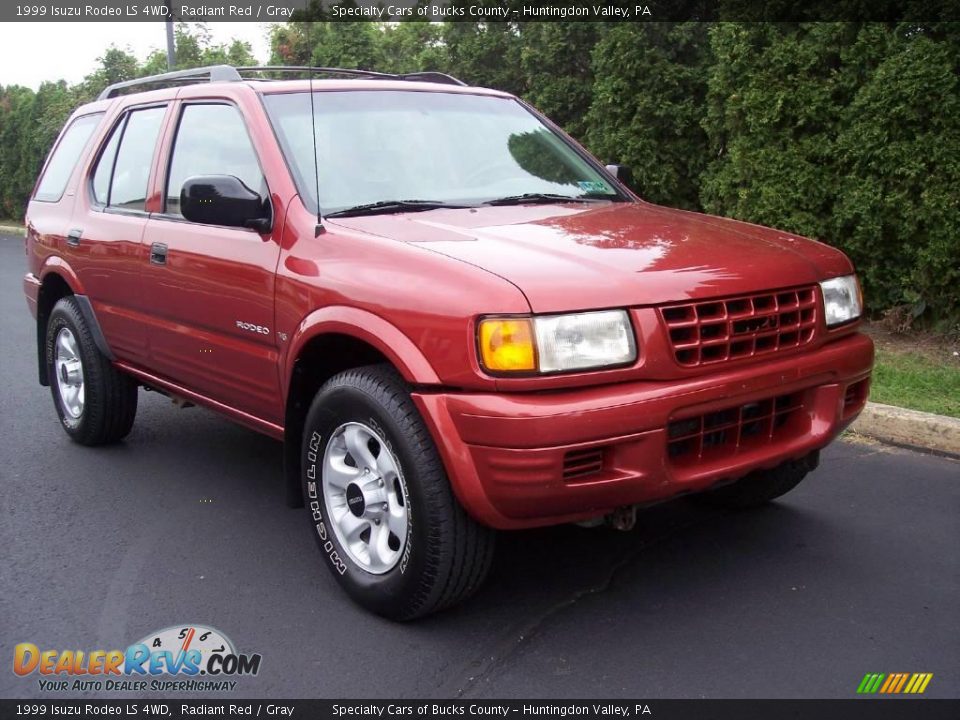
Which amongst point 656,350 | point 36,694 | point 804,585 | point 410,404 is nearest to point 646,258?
point 656,350

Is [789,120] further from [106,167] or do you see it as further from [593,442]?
[593,442]

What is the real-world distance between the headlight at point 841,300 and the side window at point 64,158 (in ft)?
13.4

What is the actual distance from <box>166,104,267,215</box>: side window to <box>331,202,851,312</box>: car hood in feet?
2.23

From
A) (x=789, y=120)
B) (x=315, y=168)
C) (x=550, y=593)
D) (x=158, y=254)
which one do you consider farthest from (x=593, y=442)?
(x=789, y=120)

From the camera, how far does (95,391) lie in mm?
5223

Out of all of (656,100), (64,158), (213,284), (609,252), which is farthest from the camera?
(656,100)

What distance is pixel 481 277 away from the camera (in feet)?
9.66

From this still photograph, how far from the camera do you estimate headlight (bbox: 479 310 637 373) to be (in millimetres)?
2848

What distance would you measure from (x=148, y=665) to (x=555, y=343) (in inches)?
66.7

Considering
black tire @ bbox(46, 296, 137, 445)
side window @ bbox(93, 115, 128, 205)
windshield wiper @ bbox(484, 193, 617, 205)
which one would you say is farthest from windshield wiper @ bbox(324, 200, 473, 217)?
black tire @ bbox(46, 296, 137, 445)

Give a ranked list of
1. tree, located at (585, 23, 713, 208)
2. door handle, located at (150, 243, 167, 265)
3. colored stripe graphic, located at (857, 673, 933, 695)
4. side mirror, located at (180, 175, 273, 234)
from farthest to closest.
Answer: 1. tree, located at (585, 23, 713, 208)
2. door handle, located at (150, 243, 167, 265)
3. side mirror, located at (180, 175, 273, 234)
4. colored stripe graphic, located at (857, 673, 933, 695)

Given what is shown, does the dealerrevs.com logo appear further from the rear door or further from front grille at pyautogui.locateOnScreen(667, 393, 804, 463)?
front grille at pyautogui.locateOnScreen(667, 393, 804, 463)

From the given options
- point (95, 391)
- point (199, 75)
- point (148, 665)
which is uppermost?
point (199, 75)
